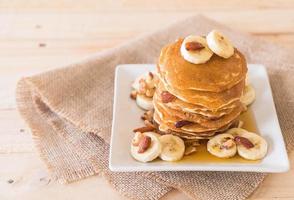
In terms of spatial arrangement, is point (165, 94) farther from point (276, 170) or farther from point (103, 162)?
point (276, 170)

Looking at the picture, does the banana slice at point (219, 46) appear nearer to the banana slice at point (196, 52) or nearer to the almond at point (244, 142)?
the banana slice at point (196, 52)

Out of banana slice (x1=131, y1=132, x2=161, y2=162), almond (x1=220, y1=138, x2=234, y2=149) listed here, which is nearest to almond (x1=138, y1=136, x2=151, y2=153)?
banana slice (x1=131, y1=132, x2=161, y2=162)

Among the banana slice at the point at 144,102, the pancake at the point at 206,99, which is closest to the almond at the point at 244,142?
the pancake at the point at 206,99

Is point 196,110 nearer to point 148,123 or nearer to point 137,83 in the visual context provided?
point 148,123

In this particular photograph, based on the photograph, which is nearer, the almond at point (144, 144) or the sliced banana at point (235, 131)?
the almond at point (144, 144)

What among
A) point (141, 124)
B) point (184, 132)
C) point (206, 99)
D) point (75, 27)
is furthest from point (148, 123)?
point (75, 27)

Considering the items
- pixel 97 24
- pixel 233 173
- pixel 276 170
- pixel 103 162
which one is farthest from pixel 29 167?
pixel 97 24

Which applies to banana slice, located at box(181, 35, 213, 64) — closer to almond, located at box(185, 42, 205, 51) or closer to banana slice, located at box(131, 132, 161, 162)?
almond, located at box(185, 42, 205, 51)
